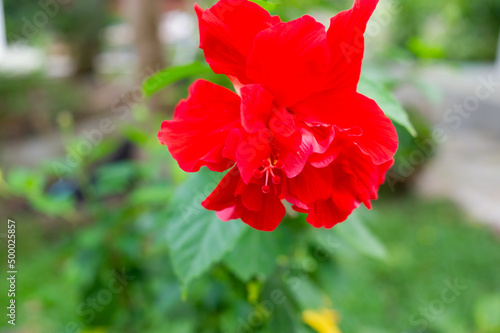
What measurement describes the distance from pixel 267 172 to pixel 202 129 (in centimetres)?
9

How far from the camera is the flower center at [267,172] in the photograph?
477mm

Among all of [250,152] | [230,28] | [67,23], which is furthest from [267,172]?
[67,23]

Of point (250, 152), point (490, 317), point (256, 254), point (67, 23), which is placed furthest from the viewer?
point (67, 23)

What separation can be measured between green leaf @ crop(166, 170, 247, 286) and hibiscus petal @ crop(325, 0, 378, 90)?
0.24 meters

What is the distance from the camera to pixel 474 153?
17.3 ft

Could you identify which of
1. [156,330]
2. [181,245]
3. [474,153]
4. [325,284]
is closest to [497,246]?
[474,153]

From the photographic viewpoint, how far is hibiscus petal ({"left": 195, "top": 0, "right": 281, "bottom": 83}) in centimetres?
49

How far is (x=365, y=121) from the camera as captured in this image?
0.50m

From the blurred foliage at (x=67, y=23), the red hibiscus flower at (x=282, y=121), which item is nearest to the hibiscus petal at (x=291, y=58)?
the red hibiscus flower at (x=282, y=121)

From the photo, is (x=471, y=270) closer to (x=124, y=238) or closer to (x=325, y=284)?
(x=325, y=284)

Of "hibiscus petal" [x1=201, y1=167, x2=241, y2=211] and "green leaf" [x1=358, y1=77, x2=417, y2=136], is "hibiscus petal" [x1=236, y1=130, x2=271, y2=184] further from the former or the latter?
"green leaf" [x1=358, y1=77, x2=417, y2=136]

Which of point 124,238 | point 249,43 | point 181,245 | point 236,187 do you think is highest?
point 249,43

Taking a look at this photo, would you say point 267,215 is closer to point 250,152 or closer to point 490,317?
point 250,152

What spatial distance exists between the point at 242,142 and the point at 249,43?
122mm
